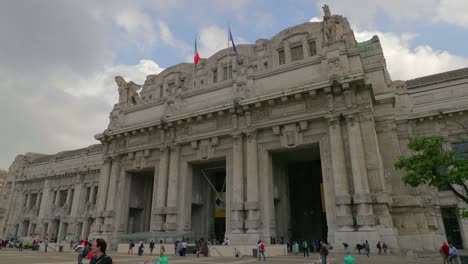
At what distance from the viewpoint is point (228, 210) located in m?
26.8

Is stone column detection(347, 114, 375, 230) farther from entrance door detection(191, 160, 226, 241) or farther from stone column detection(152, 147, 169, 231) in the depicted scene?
stone column detection(152, 147, 169, 231)

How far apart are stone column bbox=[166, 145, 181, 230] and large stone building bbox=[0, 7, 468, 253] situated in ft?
0.32

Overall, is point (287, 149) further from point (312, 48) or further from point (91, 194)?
point (91, 194)

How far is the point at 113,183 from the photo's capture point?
3428cm

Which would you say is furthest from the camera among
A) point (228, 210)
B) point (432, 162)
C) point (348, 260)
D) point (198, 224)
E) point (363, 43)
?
point (363, 43)

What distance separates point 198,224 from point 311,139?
14.5m

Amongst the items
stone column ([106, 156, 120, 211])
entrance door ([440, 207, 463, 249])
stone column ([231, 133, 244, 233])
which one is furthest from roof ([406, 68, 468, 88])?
stone column ([106, 156, 120, 211])

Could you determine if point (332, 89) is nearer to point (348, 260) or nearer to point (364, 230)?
point (364, 230)

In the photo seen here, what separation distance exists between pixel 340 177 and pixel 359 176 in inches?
51.7

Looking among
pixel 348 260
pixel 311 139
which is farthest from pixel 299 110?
pixel 348 260

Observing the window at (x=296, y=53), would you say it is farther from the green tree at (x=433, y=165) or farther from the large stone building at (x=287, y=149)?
the green tree at (x=433, y=165)

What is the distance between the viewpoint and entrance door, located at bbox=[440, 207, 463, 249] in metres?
26.2

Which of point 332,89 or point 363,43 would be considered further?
point 363,43

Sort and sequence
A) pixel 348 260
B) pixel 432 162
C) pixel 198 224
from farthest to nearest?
pixel 198 224 < pixel 432 162 < pixel 348 260
